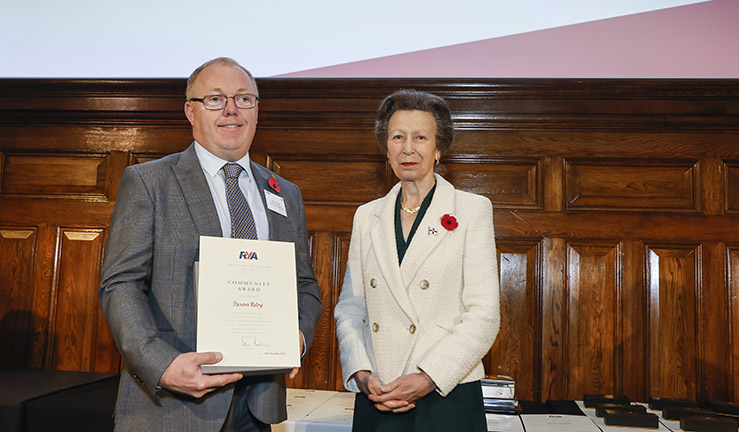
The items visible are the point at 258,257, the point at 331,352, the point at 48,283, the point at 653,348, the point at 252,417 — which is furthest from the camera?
the point at 48,283

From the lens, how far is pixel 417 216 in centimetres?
191

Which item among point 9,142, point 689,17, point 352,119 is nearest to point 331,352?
point 352,119

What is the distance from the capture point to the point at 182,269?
1469 millimetres

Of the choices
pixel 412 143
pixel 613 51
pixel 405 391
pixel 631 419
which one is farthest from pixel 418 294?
pixel 613 51

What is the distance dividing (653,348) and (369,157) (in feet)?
5.78

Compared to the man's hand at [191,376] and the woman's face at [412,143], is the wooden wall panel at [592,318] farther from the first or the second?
the man's hand at [191,376]

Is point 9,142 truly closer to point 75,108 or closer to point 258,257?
point 75,108

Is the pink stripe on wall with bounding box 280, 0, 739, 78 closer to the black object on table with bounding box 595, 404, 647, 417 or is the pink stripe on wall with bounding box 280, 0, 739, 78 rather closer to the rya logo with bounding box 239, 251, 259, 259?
the black object on table with bounding box 595, 404, 647, 417

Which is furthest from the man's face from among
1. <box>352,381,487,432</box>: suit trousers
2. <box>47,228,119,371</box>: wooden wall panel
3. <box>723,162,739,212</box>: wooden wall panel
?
<box>723,162,739,212</box>: wooden wall panel

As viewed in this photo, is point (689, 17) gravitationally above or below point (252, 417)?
above

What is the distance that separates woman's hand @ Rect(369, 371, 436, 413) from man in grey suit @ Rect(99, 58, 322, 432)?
11.0 inches

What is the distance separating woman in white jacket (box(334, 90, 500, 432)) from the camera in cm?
169

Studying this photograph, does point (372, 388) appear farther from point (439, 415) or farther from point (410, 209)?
point (410, 209)

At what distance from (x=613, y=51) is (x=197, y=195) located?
241cm
